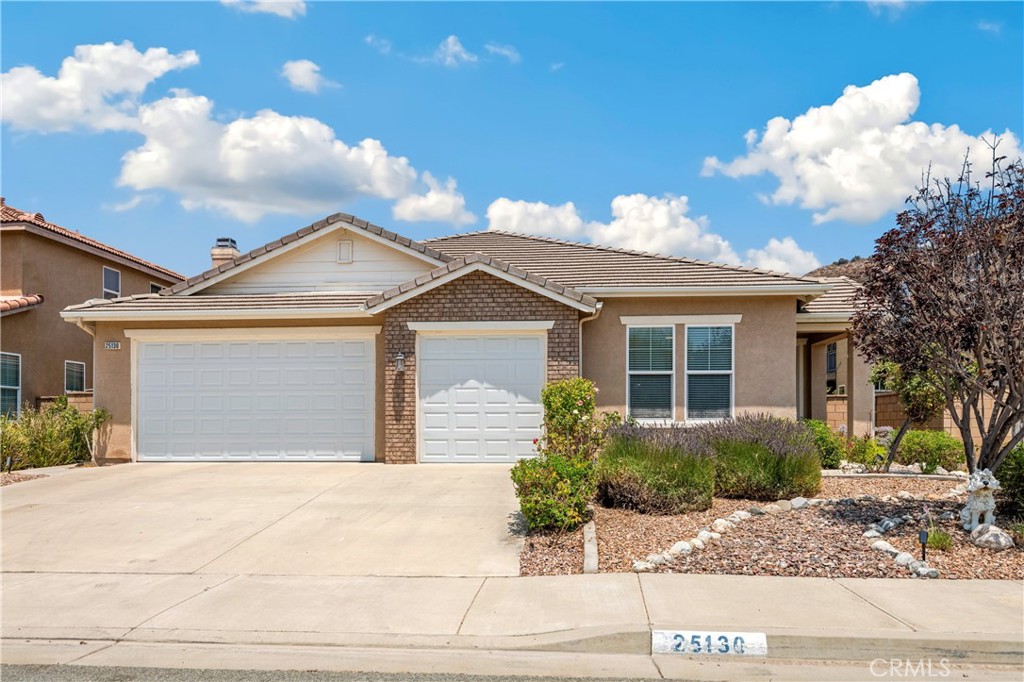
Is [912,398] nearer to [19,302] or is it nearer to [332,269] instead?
[332,269]

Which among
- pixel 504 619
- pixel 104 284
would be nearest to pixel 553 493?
pixel 504 619

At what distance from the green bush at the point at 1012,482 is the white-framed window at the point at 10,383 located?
1987cm

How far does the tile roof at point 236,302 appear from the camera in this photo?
15.2 metres

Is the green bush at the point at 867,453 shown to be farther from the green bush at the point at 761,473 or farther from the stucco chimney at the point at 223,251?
the stucco chimney at the point at 223,251

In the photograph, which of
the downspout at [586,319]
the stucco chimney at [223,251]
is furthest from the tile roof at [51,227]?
the downspout at [586,319]

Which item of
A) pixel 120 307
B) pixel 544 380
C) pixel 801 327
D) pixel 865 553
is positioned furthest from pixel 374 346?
pixel 865 553

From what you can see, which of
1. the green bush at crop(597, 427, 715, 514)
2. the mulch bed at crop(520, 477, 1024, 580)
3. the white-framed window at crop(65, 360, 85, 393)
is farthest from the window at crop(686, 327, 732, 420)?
the white-framed window at crop(65, 360, 85, 393)

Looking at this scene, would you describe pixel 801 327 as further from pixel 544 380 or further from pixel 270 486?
pixel 270 486

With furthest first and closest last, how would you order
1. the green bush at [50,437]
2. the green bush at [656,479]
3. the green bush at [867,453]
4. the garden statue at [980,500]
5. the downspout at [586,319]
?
the green bush at [50,437] < the green bush at [867,453] < the downspout at [586,319] < the green bush at [656,479] < the garden statue at [980,500]

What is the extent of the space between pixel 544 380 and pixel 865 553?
708 centimetres

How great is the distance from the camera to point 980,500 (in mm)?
8422

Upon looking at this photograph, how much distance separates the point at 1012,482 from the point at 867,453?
6.06 m

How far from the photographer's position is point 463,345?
47.5 ft

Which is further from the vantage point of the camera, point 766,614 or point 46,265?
point 46,265
